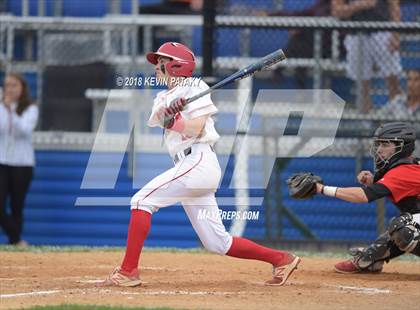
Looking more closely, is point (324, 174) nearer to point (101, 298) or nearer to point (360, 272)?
point (360, 272)

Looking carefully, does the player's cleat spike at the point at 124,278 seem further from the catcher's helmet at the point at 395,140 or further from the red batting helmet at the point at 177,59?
the catcher's helmet at the point at 395,140

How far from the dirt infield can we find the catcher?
15.6 inches

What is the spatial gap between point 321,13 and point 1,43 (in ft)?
13.0

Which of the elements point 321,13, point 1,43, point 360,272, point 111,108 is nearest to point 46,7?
point 1,43

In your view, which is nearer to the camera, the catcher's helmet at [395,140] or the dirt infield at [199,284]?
the dirt infield at [199,284]

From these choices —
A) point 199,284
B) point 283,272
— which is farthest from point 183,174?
point 283,272

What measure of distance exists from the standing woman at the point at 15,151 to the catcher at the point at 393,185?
16.3 feet

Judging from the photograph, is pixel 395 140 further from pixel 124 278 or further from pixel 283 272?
pixel 124 278

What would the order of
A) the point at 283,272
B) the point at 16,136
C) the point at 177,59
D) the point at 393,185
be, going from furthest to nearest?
the point at 16,136 → the point at 393,185 → the point at 283,272 → the point at 177,59

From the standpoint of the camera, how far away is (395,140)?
299 inches

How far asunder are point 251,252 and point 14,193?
17.0ft

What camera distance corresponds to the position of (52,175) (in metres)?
12.7

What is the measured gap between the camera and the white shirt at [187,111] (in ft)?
22.7

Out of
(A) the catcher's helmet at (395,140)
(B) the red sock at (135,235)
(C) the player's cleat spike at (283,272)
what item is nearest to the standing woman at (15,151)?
(B) the red sock at (135,235)
